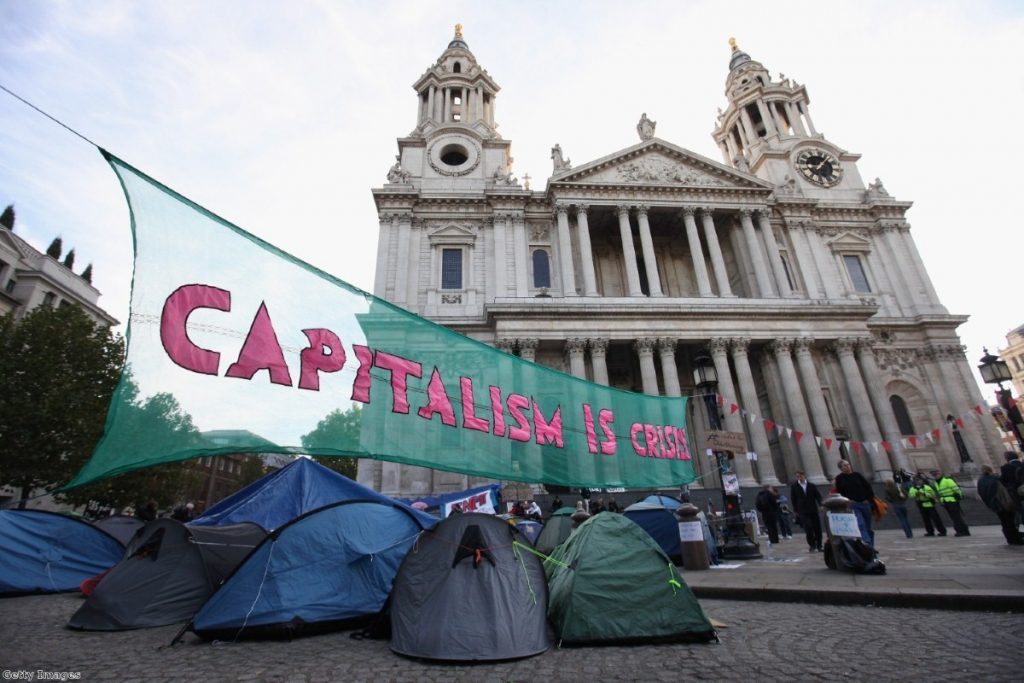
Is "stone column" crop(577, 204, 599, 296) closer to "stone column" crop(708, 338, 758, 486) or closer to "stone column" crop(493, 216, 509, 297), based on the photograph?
"stone column" crop(493, 216, 509, 297)

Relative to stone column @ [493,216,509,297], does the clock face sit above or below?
above

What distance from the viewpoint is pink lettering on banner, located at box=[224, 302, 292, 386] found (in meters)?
4.13

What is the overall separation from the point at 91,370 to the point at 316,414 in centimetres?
2505

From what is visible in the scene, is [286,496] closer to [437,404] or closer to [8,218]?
[437,404]

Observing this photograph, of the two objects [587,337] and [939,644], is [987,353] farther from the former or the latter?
[587,337]

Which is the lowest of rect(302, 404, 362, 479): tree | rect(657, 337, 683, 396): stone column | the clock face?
rect(302, 404, 362, 479): tree

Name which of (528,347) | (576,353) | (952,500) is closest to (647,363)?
(576,353)

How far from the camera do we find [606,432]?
732cm

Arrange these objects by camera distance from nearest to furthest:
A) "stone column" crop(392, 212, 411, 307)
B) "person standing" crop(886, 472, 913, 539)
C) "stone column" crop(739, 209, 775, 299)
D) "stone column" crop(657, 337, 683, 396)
Answer: "person standing" crop(886, 472, 913, 539), "stone column" crop(657, 337, 683, 396), "stone column" crop(392, 212, 411, 307), "stone column" crop(739, 209, 775, 299)

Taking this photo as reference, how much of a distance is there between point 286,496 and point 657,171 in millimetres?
27058

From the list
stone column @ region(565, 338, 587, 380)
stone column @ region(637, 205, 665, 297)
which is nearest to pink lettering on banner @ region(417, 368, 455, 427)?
stone column @ region(565, 338, 587, 380)

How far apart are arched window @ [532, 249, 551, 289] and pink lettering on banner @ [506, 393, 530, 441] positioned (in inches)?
848

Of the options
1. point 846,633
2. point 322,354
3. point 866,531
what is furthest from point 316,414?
point 866,531

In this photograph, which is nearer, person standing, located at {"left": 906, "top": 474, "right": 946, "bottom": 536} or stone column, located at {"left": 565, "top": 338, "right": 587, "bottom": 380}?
person standing, located at {"left": 906, "top": 474, "right": 946, "bottom": 536}
